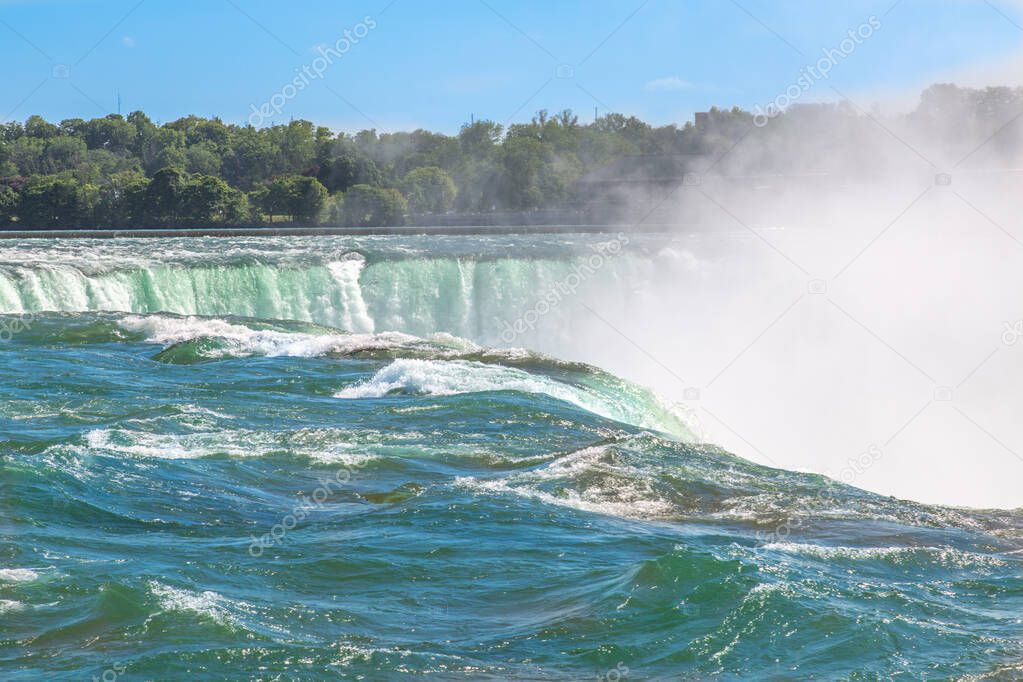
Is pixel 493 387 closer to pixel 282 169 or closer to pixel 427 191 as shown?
pixel 427 191

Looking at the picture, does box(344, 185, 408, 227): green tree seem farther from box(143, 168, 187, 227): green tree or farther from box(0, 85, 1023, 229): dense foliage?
box(143, 168, 187, 227): green tree

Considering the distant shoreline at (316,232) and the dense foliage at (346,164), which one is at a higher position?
the dense foliage at (346,164)

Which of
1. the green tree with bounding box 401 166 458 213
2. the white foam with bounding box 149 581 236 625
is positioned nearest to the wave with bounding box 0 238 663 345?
the white foam with bounding box 149 581 236 625

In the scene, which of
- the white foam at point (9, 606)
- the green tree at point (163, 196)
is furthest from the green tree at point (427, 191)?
the white foam at point (9, 606)

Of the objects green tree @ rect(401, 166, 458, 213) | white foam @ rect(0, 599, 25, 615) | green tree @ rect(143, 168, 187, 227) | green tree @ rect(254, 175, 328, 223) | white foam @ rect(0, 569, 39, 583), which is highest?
green tree @ rect(401, 166, 458, 213)

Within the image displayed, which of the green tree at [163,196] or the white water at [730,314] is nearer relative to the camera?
the white water at [730,314]

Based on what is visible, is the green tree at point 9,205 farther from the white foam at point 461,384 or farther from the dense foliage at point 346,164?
the white foam at point 461,384
